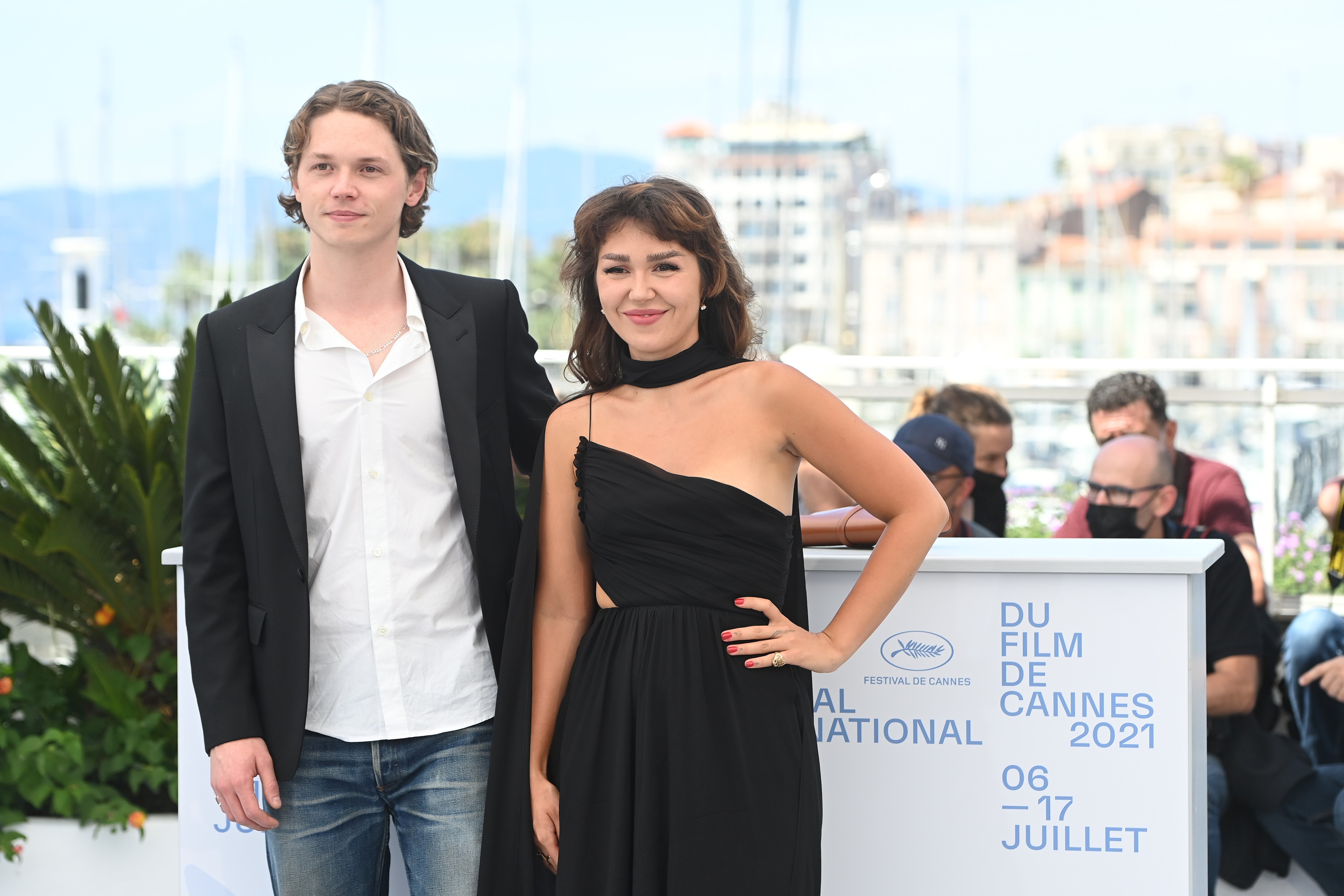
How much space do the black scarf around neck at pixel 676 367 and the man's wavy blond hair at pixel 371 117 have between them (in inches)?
20.0

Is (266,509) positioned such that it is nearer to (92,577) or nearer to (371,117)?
(371,117)

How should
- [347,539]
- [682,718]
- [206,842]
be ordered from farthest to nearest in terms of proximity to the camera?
1. [206,842]
2. [347,539]
3. [682,718]

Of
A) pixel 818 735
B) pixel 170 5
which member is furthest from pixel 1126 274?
pixel 818 735

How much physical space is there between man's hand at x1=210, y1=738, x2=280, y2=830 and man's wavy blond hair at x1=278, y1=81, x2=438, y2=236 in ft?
2.84

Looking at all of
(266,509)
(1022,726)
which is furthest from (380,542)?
(1022,726)

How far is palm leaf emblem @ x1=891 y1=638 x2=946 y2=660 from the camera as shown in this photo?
7.92ft

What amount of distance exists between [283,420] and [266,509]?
15 centimetres

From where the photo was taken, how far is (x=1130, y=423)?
16.4ft

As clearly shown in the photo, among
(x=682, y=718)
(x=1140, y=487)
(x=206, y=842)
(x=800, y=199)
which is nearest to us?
(x=682, y=718)

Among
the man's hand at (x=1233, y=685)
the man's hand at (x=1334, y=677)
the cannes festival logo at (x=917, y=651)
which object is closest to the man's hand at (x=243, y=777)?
the cannes festival logo at (x=917, y=651)

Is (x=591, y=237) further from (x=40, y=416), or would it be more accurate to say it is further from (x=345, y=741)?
(x=40, y=416)

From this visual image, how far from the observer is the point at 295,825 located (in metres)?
2.11

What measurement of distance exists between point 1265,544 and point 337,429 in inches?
204

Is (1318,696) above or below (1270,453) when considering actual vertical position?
below
